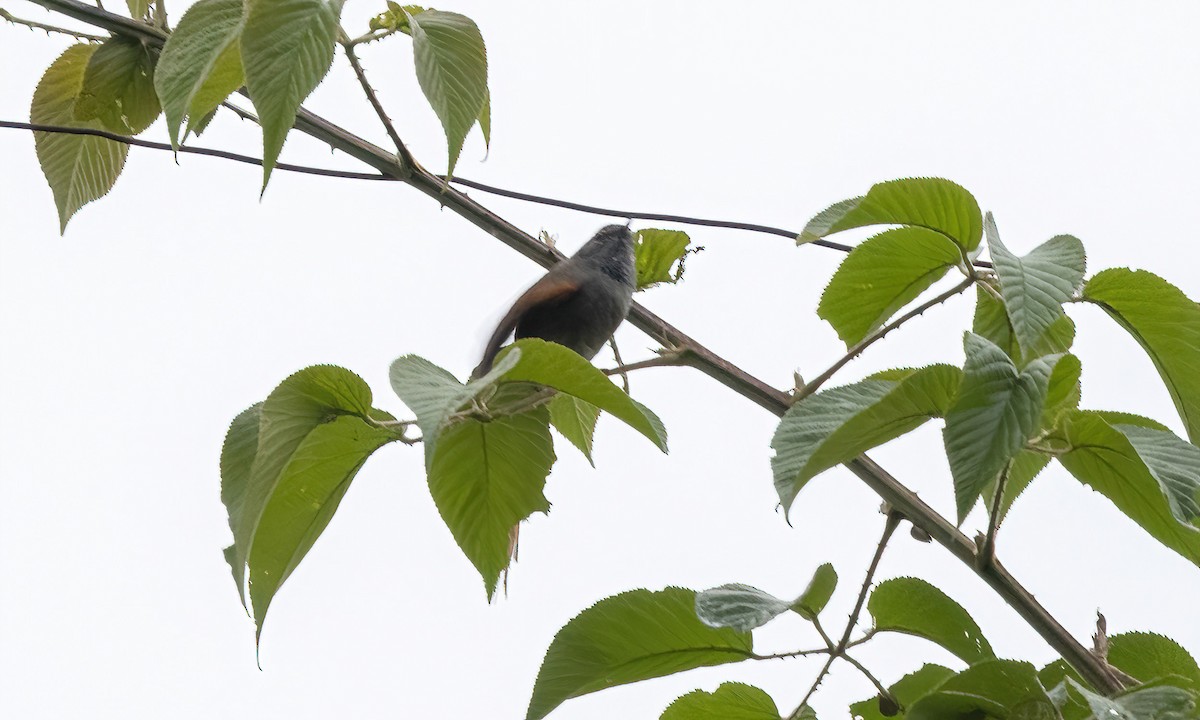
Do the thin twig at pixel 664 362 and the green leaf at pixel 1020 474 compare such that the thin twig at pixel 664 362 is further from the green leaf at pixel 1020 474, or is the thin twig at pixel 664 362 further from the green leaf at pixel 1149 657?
the green leaf at pixel 1149 657

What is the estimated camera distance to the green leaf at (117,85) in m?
0.86

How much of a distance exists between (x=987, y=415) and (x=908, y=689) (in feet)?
0.82

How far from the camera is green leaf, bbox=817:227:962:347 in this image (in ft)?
2.12

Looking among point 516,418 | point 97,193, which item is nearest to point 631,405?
point 516,418

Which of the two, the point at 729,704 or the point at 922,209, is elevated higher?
the point at 922,209

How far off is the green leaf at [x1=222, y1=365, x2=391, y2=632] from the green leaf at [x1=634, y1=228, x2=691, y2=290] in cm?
43

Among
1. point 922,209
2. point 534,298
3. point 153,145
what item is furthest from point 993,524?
point 153,145

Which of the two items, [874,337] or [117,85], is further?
[117,85]

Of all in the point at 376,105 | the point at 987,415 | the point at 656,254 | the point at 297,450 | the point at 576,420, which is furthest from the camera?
the point at 656,254

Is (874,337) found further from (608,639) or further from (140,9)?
(140,9)

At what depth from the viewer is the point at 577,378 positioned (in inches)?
21.4

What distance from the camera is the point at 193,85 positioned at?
0.60 meters

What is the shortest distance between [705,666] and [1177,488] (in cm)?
30

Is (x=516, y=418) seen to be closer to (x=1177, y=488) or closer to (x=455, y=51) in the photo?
(x=455, y=51)
